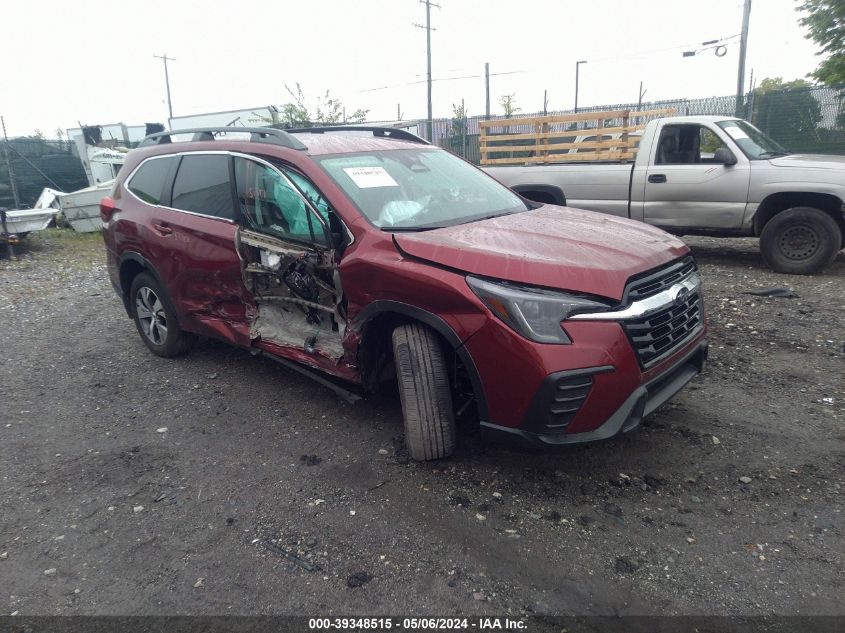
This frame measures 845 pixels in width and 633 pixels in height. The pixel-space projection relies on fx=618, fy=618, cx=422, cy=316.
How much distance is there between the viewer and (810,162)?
7031mm

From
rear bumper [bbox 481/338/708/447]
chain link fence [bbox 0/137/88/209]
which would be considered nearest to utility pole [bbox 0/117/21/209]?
chain link fence [bbox 0/137/88/209]

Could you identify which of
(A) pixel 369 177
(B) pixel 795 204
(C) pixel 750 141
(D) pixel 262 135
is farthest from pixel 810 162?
(D) pixel 262 135

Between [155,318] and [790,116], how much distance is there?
14.9 meters

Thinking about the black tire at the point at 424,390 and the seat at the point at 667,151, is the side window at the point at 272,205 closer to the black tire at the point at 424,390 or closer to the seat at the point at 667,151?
the black tire at the point at 424,390

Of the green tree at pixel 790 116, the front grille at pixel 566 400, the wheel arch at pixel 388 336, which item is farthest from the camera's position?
the green tree at pixel 790 116

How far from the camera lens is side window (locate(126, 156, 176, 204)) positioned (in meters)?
4.90

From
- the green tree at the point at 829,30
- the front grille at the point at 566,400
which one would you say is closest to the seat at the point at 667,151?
the front grille at the point at 566,400

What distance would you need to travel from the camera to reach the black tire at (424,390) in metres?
3.16

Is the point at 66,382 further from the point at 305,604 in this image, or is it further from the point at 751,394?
the point at 751,394

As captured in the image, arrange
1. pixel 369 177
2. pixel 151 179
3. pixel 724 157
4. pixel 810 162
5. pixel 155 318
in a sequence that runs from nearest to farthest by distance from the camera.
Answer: pixel 369 177
pixel 151 179
pixel 155 318
pixel 810 162
pixel 724 157

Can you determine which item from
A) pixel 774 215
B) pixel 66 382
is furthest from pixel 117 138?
pixel 774 215

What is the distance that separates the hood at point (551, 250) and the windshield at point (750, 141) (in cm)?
462

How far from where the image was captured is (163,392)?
4695mm

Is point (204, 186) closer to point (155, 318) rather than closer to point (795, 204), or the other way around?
point (155, 318)
